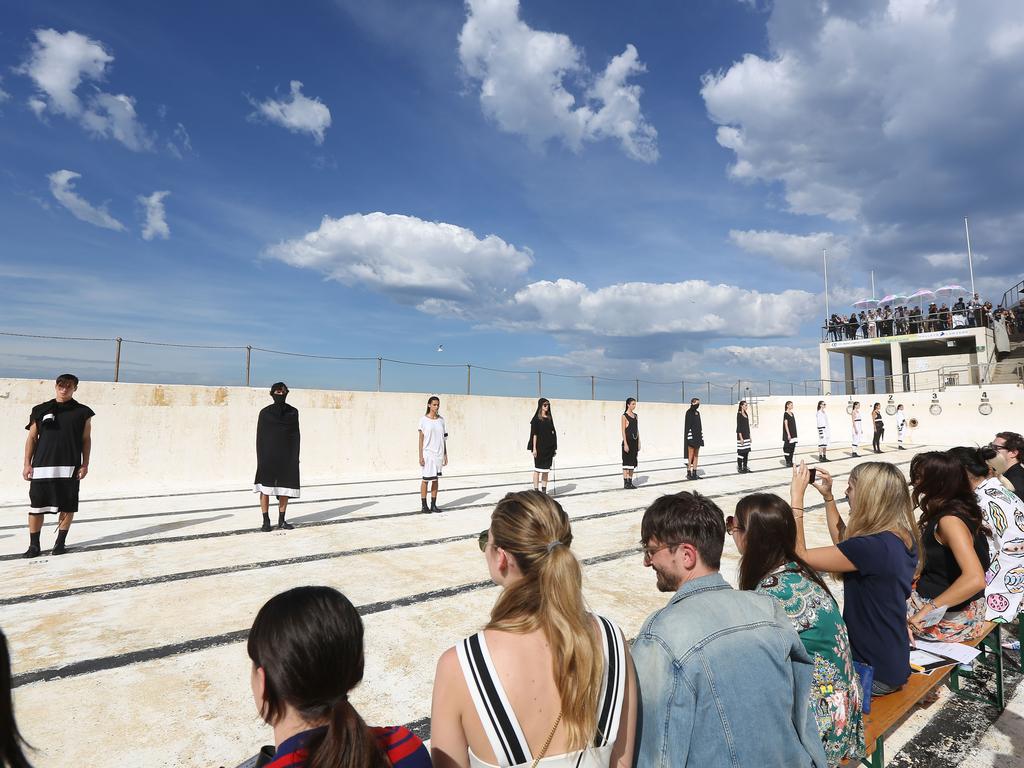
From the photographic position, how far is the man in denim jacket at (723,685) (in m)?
1.53

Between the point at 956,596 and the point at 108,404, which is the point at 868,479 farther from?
the point at 108,404

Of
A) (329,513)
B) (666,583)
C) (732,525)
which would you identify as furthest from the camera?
(329,513)

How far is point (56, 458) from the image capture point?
600 centimetres

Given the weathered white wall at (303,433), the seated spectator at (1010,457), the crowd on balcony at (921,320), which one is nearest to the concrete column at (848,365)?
the crowd on balcony at (921,320)

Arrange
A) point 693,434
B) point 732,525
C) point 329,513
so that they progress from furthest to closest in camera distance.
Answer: point 693,434
point 329,513
point 732,525

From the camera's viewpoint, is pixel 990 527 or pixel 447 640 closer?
pixel 990 527

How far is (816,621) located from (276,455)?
6.87 m

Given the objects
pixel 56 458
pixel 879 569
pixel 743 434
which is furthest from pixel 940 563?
pixel 743 434

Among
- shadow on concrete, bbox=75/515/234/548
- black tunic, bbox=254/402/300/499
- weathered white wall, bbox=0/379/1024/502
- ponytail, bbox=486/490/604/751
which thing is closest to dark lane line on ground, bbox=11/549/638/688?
ponytail, bbox=486/490/604/751

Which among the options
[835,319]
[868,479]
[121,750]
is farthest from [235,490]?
[835,319]

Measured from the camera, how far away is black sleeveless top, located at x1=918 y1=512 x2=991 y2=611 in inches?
125

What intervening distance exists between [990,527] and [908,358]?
4462 centimetres

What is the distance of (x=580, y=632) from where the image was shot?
55.6 inches

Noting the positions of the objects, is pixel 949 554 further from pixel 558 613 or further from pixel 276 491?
pixel 276 491
